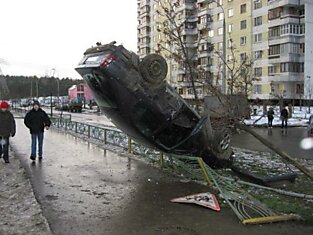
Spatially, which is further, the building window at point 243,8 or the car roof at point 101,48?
the building window at point 243,8

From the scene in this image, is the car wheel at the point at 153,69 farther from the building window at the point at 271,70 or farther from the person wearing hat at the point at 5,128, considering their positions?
the building window at the point at 271,70

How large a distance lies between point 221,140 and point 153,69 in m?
2.50

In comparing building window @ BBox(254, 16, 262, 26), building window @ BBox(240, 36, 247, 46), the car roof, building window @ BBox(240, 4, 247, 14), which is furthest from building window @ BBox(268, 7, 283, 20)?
the car roof

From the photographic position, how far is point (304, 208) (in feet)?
21.9

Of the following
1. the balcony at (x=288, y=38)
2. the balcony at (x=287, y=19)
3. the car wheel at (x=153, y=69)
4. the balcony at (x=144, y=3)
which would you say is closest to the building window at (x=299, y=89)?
the balcony at (x=288, y=38)

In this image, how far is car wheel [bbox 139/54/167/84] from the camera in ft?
28.1

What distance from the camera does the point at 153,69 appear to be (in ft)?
28.2

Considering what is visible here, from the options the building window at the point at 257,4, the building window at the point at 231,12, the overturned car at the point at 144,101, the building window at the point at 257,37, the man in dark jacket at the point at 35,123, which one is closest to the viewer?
the overturned car at the point at 144,101

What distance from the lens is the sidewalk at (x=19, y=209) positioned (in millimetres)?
5421

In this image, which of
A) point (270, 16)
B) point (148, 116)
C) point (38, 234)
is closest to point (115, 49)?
point (148, 116)

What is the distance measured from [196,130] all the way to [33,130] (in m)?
4.87

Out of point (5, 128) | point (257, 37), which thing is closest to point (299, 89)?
point (257, 37)

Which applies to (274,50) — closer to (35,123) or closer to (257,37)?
(257,37)

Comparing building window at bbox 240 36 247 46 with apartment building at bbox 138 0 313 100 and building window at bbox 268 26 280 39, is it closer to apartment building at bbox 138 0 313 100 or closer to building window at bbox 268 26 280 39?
apartment building at bbox 138 0 313 100
